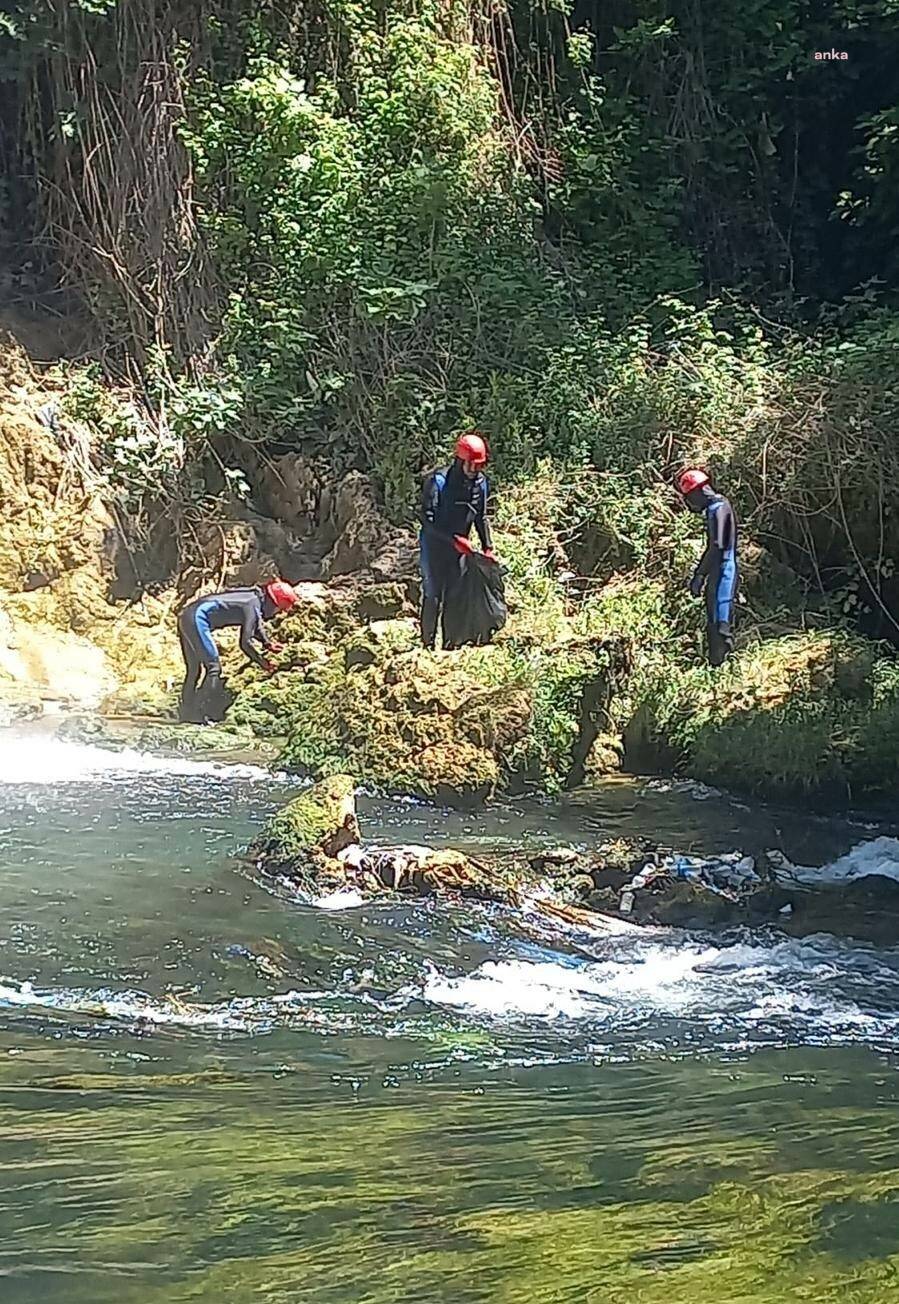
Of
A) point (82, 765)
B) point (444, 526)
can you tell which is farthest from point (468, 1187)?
point (444, 526)

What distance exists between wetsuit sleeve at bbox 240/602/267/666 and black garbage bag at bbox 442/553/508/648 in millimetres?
1506

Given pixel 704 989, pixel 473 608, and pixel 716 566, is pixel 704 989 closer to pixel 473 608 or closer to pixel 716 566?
pixel 716 566

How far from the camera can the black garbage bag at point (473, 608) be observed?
1114 cm

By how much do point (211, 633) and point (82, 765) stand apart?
2.12 m

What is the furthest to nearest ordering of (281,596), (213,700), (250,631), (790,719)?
(281,596)
(213,700)
(250,631)
(790,719)

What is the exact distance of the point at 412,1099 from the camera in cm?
457

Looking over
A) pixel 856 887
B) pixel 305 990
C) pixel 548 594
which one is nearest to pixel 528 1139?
pixel 305 990

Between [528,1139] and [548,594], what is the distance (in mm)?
8084

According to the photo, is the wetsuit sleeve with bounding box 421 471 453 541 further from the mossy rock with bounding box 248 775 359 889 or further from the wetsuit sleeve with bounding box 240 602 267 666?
the mossy rock with bounding box 248 775 359 889

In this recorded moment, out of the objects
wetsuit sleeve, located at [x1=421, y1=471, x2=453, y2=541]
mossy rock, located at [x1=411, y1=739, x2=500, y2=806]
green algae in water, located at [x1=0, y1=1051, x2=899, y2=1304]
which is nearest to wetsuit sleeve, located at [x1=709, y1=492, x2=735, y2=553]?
wetsuit sleeve, located at [x1=421, y1=471, x2=453, y2=541]

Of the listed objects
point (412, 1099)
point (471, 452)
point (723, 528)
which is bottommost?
point (412, 1099)

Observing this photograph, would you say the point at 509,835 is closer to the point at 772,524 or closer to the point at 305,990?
the point at 305,990

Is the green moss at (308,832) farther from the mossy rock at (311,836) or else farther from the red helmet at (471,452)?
the red helmet at (471,452)

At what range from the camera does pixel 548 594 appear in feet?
39.4
